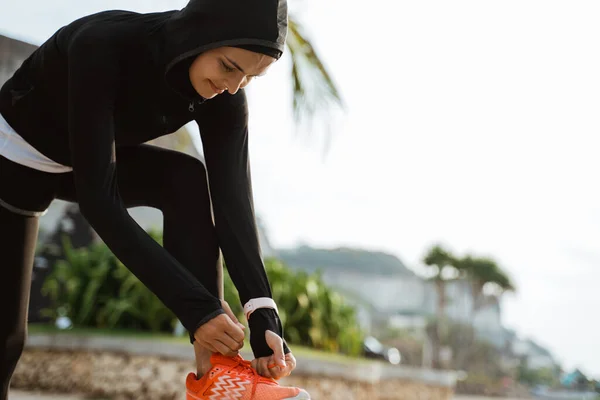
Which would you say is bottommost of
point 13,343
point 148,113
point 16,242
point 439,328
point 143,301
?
point 439,328

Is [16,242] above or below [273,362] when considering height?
above

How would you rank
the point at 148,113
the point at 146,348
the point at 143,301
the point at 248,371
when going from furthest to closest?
the point at 143,301, the point at 146,348, the point at 148,113, the point at 248,371

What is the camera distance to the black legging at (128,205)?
6.23ft

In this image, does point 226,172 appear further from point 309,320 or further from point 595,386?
point 595,386

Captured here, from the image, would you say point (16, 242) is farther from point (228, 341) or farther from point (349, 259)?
point (349, 259)

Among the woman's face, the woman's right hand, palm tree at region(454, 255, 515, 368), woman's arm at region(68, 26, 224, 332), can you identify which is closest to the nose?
the woman's face

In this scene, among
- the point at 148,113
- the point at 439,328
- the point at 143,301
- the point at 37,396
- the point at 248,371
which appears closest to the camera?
the point at 248,371

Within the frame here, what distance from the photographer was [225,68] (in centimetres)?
167

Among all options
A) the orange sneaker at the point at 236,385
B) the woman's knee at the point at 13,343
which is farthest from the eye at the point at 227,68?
the woman's knee at the point at 13,343

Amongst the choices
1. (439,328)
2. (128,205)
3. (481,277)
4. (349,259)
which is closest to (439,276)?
(439,328)

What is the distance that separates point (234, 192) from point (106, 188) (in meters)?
0.39

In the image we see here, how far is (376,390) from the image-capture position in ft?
27.8

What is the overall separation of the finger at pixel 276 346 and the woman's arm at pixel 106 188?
0.20 m

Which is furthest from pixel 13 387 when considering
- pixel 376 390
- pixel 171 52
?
pixel 171 52
